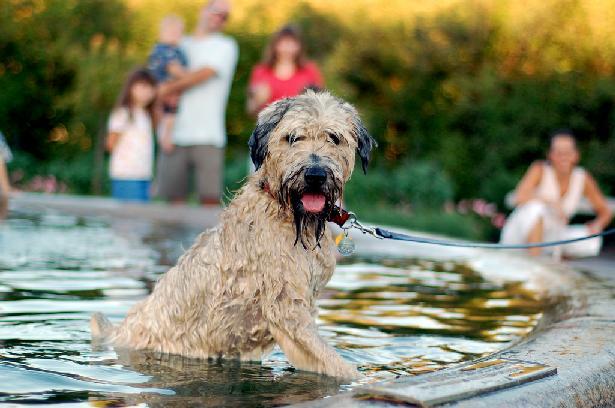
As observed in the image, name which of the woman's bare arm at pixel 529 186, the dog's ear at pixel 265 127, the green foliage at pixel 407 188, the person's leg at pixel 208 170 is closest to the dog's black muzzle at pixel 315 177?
the dog's ear at pixel 265 127

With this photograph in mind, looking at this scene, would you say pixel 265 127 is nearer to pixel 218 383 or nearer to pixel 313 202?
pixel 313 202

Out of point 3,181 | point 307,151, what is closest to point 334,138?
point 307,151

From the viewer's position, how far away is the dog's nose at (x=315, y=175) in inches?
192

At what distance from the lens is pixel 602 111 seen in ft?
64.6

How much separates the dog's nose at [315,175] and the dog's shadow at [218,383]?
0.93 m

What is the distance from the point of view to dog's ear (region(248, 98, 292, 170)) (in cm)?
512

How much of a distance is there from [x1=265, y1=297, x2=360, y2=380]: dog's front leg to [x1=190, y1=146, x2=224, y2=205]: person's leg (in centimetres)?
847

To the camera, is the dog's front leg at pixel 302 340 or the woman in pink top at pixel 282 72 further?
the woman in pink top at pixel 282 72

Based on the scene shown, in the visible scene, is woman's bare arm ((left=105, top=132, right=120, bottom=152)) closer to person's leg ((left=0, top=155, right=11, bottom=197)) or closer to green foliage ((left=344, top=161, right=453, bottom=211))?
person's leg ((left=0, top=155, right=11, bottom=197))

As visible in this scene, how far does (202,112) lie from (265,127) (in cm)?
835

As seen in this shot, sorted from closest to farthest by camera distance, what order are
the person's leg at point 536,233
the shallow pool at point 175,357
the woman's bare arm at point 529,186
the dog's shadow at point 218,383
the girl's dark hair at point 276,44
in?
A: the dog's shadow at point 218,383
the shallow pool at point 175,357
the girl's dark hair at point 276,44
the person's leg at point 536,233
the woman's bare arm at point 529,186

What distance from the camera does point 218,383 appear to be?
4.89 m

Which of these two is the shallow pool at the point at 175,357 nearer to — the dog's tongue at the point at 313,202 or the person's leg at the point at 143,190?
the dog's tongue at the point at 313,202


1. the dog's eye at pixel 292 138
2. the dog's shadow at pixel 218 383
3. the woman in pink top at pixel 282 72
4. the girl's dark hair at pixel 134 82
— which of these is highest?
the girl's dark hair at pixel 134 82
